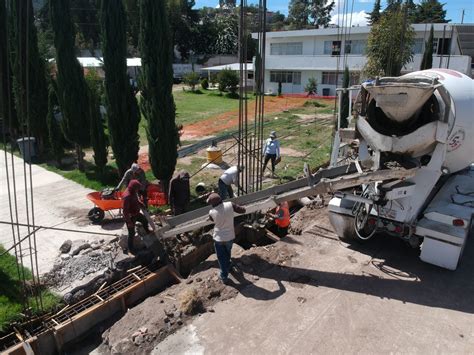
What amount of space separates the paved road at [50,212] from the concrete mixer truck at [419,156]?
5.66 m

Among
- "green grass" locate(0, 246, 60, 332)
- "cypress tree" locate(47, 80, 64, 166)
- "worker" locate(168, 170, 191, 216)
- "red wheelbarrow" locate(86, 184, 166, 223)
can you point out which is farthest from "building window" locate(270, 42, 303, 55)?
"green grass" locate(0, 246, 60, 332)

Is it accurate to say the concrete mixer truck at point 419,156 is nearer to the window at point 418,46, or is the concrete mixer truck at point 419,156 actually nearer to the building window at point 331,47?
the window at point 418,46

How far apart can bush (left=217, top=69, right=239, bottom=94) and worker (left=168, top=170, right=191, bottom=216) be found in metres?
27.7

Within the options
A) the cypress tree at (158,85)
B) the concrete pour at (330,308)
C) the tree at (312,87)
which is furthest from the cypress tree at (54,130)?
the tree at (312,87)

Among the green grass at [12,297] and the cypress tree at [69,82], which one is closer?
the green grass at [12,297]

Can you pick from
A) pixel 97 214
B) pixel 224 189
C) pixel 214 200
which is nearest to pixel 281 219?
pixel 224 189

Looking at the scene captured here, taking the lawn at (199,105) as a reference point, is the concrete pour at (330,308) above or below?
below

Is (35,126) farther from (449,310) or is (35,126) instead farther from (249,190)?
(449,310)

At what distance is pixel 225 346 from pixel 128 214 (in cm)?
326

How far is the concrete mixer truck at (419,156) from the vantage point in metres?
6.64

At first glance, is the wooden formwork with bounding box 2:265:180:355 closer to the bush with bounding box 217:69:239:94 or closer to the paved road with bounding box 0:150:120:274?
the paved road with bounding box 0:150:120:274

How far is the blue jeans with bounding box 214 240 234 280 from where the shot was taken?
6.52 meters

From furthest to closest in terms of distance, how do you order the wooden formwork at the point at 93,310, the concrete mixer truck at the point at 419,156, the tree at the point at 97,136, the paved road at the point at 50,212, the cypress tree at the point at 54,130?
1. the cypress tree at the point at 54,130
2. the tree at the point at 97,136
3. the paved road at the point at 50,212
4. the concrete mixer truck at the point at 419,156
5. the wooden formwork at the point at 93,310

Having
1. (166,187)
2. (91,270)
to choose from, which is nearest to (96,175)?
(166,187)
